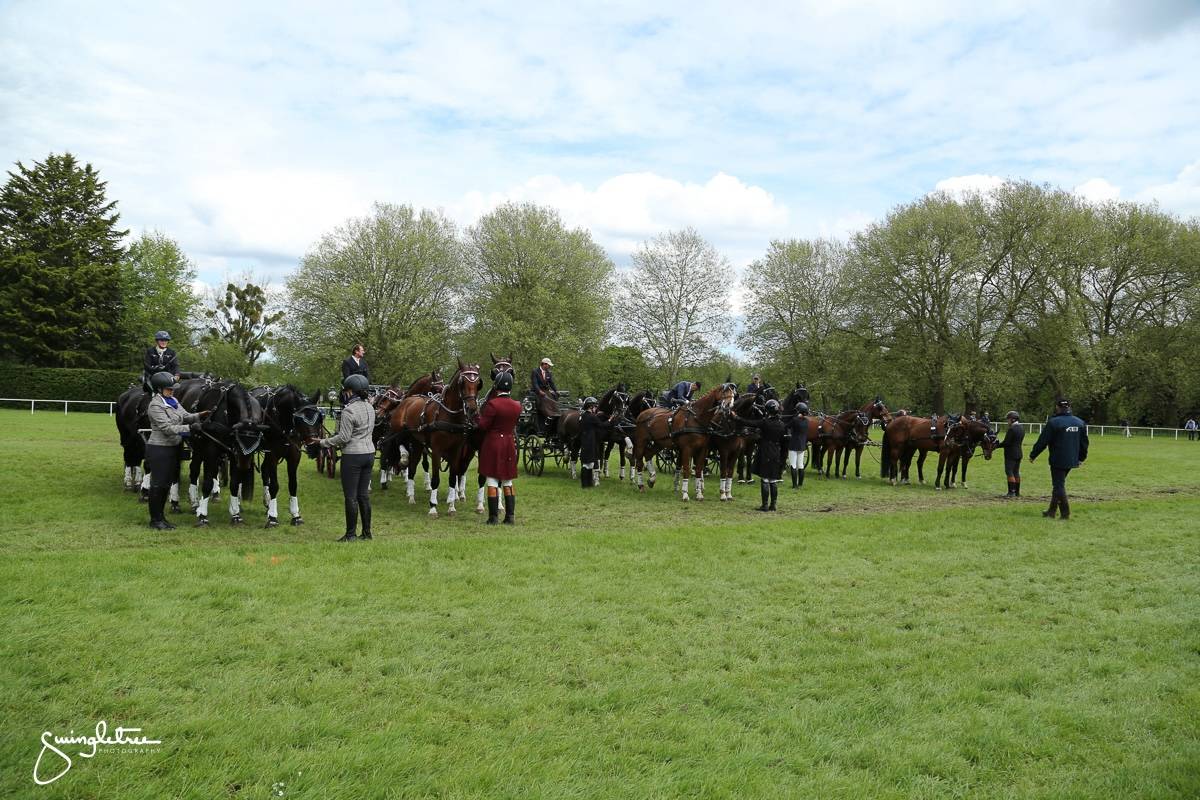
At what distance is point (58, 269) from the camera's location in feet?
137

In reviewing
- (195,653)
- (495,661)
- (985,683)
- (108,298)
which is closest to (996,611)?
(985,683)

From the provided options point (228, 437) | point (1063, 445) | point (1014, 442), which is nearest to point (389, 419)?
point (228, 437)

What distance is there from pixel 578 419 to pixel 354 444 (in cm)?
838

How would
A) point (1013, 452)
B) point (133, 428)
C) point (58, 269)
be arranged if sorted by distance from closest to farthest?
point (133, 428) → point (1013, 452) → point (58, 269)

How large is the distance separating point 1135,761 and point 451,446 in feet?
32.6

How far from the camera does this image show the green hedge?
126 feet

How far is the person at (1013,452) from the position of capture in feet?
56.6

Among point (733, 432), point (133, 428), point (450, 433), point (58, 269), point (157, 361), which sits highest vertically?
point (58, 269)

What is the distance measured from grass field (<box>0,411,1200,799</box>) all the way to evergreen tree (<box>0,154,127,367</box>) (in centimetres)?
3804

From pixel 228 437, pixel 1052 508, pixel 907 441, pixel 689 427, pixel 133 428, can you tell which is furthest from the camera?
pixel 907 441

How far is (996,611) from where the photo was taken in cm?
756

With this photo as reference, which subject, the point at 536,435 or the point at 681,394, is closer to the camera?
the point at 681,394

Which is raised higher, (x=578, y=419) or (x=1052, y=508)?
(x=578, y=419)

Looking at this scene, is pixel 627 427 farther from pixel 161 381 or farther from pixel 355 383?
pixel 161 381
